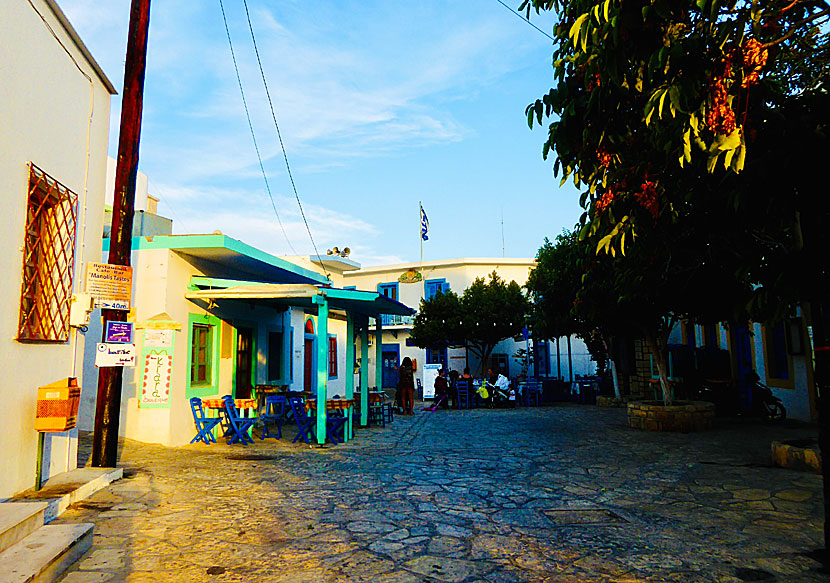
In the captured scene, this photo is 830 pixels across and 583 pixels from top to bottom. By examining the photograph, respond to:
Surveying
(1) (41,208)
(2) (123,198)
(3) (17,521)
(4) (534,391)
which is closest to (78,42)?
(2) (123,198)

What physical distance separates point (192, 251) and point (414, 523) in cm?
673

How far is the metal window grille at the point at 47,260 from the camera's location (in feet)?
19.0

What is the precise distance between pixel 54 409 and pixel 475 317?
20.5 m

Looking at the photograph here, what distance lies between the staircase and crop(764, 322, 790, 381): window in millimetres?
13539

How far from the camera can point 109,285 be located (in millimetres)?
6656

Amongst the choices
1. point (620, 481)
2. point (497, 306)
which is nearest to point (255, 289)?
point (620, 481)

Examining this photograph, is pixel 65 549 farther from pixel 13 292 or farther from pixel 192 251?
pixel 192 251

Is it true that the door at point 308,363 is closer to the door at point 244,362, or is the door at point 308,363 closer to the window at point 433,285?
the door at point 244,362

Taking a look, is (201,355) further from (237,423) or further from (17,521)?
(17,521)

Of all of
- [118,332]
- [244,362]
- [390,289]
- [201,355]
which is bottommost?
[244,362]

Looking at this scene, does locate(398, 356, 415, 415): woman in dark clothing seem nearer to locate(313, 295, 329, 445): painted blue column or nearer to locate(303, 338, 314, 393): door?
locate(303, 338, 314, 393): door

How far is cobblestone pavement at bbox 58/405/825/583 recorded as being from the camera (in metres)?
4.21

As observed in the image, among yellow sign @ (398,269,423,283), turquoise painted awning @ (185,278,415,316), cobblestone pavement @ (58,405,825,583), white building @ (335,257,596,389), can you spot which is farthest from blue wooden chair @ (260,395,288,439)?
yellow sign @ (398,269,423,283)

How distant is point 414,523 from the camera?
5.37m
